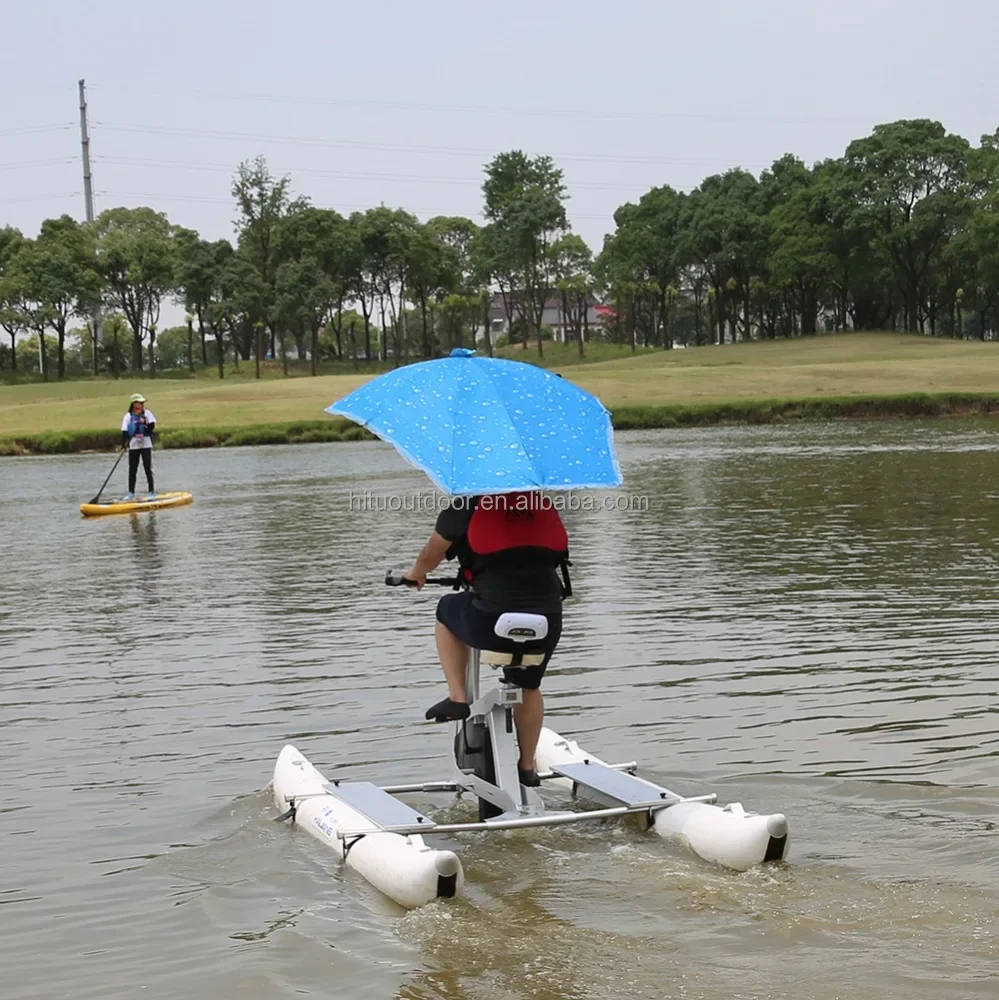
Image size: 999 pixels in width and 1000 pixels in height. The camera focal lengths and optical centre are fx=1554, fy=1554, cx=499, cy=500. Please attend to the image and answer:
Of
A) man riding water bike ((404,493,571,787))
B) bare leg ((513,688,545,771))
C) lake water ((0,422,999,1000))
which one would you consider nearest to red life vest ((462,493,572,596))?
man riding water bike ((404,493,571,787))

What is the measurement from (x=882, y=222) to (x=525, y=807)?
96.2 meters

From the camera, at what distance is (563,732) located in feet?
31.2

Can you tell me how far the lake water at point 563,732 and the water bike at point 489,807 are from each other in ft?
0.37

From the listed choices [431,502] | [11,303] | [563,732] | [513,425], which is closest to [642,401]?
[431,502]

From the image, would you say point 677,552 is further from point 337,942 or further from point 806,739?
point 337,942

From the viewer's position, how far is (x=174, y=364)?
7156 inches

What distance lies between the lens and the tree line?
99250mm

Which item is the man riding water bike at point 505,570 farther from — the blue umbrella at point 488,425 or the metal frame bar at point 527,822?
the metal frame bar at point 527,822

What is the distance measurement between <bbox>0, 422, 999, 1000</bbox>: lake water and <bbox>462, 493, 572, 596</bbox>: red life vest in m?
1.32

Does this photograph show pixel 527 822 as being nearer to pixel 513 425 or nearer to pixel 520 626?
pixel 520 626

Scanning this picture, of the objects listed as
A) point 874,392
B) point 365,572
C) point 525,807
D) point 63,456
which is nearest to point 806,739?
point 525,807

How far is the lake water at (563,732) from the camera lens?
573cm

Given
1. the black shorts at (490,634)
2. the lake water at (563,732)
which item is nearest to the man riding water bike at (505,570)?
the black shorts at (490,634)

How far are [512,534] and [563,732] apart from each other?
2.75 metres
